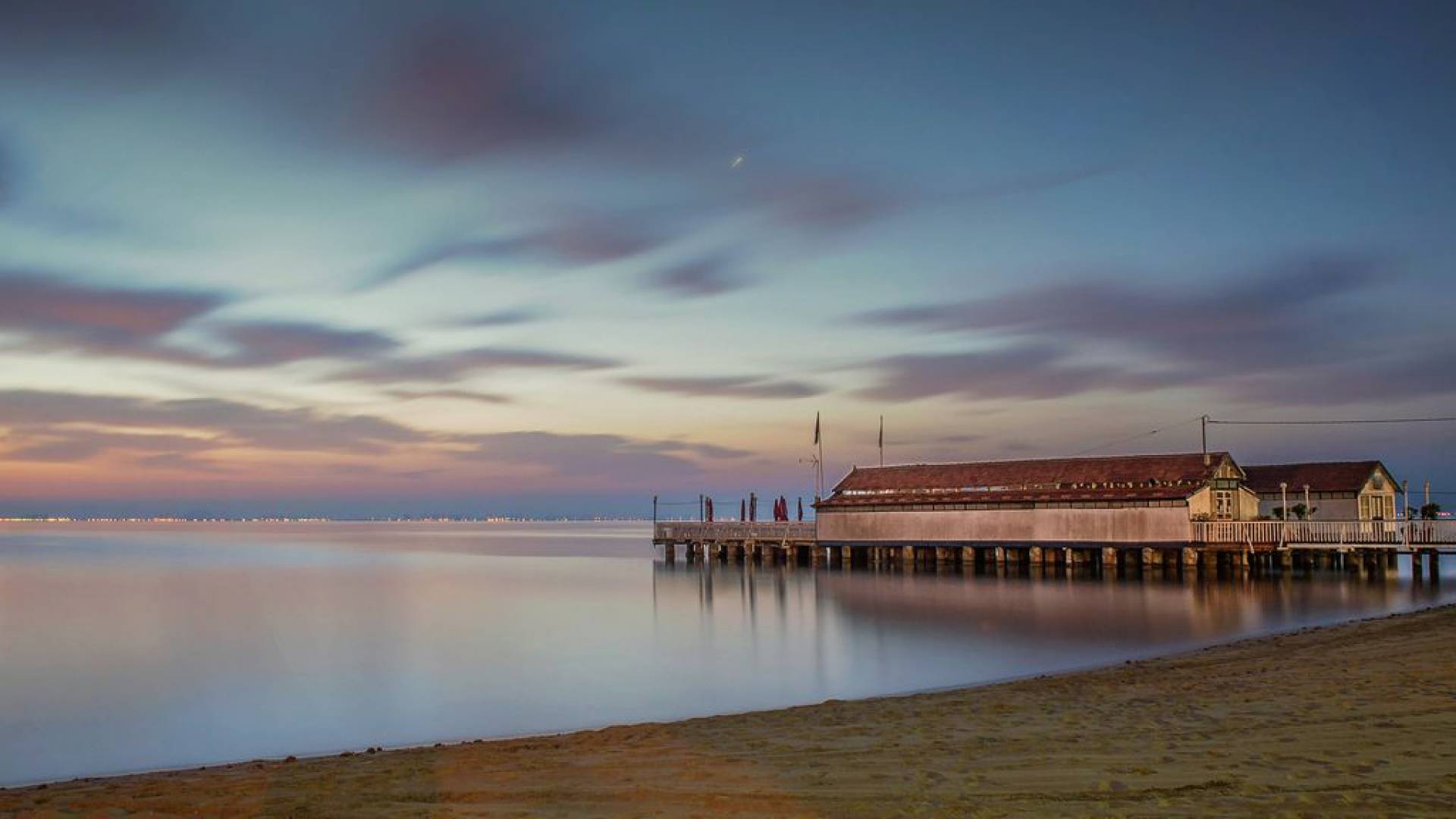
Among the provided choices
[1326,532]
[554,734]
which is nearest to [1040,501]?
[1326,532]

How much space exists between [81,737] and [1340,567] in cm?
5382

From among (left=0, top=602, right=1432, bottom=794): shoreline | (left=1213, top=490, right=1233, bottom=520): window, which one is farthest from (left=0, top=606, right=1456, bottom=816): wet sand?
(left=1213, top=490, right=1233, bottom=520): window

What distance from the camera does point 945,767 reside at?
979 centimetres

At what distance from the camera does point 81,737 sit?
18.0 m

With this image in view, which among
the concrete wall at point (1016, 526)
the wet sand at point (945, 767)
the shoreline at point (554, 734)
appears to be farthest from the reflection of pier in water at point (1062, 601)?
the wet sand at point (945, 767)

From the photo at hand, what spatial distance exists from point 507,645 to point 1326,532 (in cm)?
3750

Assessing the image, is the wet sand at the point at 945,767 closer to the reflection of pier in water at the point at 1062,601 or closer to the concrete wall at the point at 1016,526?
the reflection of pier in water at the point at 1062,601

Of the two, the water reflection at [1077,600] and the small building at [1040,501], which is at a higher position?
the small building at [1040,501]

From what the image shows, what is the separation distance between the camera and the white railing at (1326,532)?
1768 inches

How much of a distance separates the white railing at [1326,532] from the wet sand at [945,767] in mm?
34766

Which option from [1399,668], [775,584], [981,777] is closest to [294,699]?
[981,777]

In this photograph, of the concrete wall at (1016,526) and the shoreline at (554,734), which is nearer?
the shoreline at (554,734)

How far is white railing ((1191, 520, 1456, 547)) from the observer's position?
4491cm

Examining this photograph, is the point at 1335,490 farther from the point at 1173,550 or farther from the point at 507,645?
the point at 507,645
